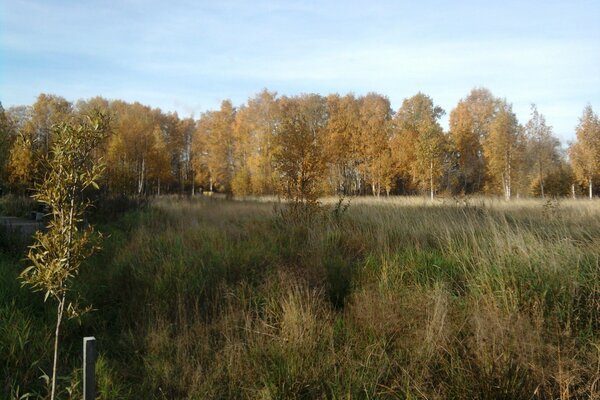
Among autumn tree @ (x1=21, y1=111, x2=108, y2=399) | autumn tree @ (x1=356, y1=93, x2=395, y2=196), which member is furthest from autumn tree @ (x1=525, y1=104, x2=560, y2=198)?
autumn tree @ (x1=21, y1=111, x2=108, y2=399)

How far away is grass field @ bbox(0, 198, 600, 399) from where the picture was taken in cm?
305

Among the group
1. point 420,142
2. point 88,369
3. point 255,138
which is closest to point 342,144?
point 255,138

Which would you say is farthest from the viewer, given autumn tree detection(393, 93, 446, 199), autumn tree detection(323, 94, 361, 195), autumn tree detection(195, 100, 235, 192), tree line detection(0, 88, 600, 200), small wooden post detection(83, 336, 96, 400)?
autumn tree detection(195, 100, 235, 192)

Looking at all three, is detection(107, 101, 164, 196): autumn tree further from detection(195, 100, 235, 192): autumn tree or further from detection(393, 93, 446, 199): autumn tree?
detection(393, 93, 446, 199): autumn tree

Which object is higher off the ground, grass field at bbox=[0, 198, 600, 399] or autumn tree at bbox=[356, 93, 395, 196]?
autumn tree at bbox=[356, 93, 395, 196]

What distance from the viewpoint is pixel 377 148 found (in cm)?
3531

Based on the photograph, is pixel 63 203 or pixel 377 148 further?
pixel 377 148

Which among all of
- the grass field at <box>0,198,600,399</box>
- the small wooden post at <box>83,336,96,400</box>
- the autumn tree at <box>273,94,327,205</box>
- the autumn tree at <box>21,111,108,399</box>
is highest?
the autumn tree at <box>273,94,327,205</box>

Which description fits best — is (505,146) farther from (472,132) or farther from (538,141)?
(472,132)

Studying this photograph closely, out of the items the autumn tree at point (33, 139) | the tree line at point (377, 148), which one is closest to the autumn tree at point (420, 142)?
the tree line at point (377, 148)

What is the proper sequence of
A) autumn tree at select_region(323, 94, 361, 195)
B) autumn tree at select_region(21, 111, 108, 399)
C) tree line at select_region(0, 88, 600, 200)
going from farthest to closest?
autumn tree at select_region(323, 94, 361, 195)
tree line at select_region(0, 88, 600, 200)
autumn tree at select_region(21, 111, 108, 399)

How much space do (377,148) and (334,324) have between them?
107 ft

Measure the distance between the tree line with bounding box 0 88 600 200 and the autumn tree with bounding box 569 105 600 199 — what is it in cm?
7

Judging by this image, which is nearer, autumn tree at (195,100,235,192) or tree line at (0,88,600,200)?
tree line at (0,88,600,200)
